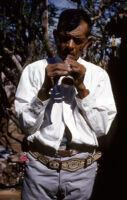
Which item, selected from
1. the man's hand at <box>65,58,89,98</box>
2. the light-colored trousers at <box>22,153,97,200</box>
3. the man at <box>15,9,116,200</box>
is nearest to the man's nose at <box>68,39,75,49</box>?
the man at <box>15,9,116,200</box>

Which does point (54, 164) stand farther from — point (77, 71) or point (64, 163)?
point (77, 71)

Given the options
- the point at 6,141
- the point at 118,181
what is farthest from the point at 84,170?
the point at 6,141

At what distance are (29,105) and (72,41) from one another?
67 centimetres

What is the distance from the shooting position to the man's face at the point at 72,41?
5.72 ft

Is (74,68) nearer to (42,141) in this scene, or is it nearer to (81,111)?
(81,111)

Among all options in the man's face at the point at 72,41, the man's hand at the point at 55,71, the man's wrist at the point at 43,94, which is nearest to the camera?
the man's hand at the point at 55,71

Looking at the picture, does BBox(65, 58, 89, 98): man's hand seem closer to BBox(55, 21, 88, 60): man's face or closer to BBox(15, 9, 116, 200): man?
BBox(15, 9, 116, 200): man

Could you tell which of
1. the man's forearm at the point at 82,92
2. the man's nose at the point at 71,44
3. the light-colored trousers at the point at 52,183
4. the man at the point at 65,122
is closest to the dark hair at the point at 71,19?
the man at the point at 65,122

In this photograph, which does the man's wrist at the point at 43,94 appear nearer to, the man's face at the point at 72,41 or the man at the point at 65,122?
the man at the point at 65,122

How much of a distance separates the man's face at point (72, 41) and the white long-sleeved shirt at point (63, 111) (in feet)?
0.60

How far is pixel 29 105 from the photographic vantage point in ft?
5.50

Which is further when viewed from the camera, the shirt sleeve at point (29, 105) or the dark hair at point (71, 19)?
the dark hair at point (71, 19)

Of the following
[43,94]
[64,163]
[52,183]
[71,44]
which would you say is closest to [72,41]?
[71,44]

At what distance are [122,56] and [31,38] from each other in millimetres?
1751
